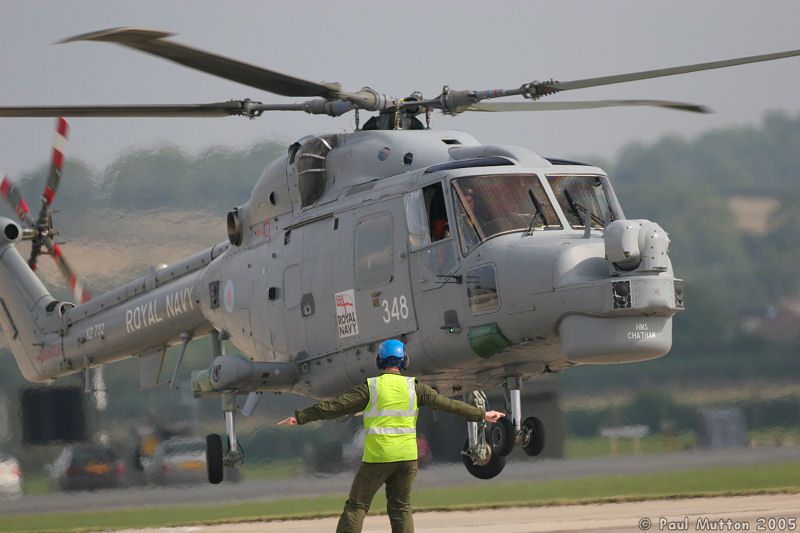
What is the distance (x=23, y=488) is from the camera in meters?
18.3

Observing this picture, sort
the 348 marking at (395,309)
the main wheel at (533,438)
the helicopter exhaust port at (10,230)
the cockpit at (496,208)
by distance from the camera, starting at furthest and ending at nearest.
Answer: the helicopter exhaust port at (10,230), the main wheel at (533,438), the 348 marking at (395,309), the cockpit at (496,208)

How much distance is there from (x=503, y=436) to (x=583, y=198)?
7.37ft

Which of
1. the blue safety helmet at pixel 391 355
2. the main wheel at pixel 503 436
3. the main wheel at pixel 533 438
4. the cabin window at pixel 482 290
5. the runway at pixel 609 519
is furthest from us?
the runway at pixel 609 519

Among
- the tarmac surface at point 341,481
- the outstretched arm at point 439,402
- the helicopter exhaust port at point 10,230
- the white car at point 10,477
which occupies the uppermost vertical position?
the helicopter exhaust port at point 10,230

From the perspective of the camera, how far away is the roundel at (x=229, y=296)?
15.3m

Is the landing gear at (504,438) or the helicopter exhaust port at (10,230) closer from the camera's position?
the landing gear at (504,438)

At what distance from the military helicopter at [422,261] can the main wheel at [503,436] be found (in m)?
0.02

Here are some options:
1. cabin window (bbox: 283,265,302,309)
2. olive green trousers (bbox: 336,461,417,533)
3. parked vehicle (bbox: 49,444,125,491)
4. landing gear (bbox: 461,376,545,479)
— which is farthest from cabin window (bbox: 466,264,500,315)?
parked vehicle (bbox: 49,444,125,491)

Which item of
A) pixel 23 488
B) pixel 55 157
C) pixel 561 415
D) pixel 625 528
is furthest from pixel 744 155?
pixel 23 488

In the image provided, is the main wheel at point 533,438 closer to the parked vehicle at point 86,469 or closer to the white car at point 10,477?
the parked vehicle at point 86,469

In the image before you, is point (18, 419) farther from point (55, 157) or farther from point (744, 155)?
point (744, 155)

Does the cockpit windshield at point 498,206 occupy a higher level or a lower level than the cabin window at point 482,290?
higher

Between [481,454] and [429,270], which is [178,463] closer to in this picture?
[481,454]

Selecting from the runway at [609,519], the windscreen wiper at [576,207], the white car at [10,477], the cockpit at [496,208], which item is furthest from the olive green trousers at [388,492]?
the white car at [10,477]
